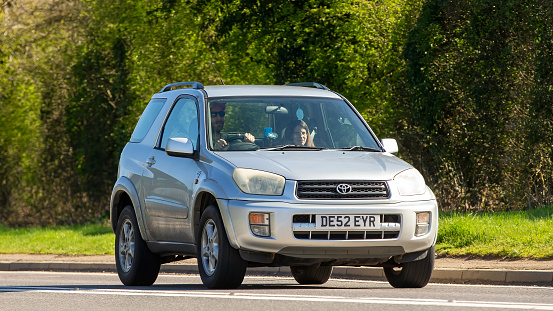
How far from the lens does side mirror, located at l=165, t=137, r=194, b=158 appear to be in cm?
976

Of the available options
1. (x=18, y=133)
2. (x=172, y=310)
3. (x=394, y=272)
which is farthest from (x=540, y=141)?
(x=18, y=133)

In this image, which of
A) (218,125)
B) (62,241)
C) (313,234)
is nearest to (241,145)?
(218,125)

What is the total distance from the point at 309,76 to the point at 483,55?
15.6 ft

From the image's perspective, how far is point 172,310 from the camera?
26.5 ft

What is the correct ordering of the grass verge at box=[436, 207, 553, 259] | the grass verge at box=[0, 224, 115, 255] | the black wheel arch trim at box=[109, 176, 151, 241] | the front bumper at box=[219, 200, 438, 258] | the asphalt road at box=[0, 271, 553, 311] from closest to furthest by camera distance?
the asphalt road at box=[0, 271, 553, 311]
the front bumper at box=[219, 200, 438, 258]
the black wheel arch trim at box=[109, 176, 151, 241]
the grass verge at box=[436, 207, 553, 259]
the grass verge at box=[0, 224, 115, 255]

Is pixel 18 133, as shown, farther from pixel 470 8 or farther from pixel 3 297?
pixel 3 297

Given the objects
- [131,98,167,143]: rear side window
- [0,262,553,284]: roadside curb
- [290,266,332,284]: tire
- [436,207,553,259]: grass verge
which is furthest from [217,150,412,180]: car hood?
[436,207,553,259]: grass verge

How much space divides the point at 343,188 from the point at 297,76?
16527mm

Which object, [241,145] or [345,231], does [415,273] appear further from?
[241,145]

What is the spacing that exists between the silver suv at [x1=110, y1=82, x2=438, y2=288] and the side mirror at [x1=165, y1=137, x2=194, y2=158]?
0.04 ft

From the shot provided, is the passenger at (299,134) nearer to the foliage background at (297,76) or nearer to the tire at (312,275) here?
the tire at (312,275)

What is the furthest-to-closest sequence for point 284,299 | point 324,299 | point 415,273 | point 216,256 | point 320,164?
point 415,273
point 216,256
point 320,164
point 284,299
point 324,299

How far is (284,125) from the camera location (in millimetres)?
10094

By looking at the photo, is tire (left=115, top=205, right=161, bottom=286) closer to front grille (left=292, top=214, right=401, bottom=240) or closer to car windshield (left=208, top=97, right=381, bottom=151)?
A: car windshield (left=208, top=97, right=381, bottom=151)
